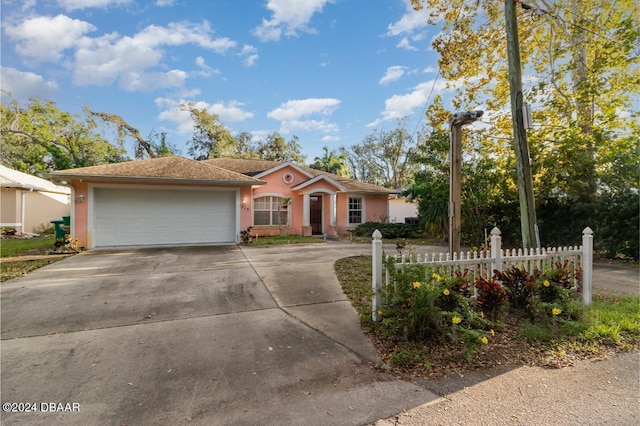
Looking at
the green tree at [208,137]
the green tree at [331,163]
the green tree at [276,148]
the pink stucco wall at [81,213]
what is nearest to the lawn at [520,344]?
the pink stucco wall at [81,213]

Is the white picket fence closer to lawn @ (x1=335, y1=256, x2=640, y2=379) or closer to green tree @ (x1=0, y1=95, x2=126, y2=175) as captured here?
lawn @ (x1=335, y1=256, x2=640, y2=379)

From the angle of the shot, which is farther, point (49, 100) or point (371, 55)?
point (49, 100)

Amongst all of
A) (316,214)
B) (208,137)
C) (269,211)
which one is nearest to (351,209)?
(316,214)

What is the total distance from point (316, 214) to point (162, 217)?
7.70 m

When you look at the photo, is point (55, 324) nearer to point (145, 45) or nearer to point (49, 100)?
point (145, 45)

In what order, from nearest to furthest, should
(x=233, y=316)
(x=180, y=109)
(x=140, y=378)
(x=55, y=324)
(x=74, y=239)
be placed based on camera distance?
1. (x=140, y=378)
2. (x=55, y=324)
3. (x=233, y=316)
4. (x=74, y=239)
5. (x=180, y=109)

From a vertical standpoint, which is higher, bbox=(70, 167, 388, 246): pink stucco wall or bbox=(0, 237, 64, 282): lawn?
bbox=(70, 167, 388, 246): pink stucco wall

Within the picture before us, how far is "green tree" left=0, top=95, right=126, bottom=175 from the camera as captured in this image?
23.7 m

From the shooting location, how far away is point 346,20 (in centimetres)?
1052

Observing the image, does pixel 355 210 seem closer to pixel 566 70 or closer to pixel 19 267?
pixel 566 70

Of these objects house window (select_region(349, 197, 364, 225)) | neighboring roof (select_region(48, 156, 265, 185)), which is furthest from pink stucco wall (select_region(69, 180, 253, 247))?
house window (select_region(349, 197, 364, 225))

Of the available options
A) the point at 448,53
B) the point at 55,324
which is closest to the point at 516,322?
the point at 55,324

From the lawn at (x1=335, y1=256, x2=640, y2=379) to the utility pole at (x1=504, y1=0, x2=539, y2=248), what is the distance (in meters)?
1.60

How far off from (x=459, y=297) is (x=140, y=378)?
350cm
